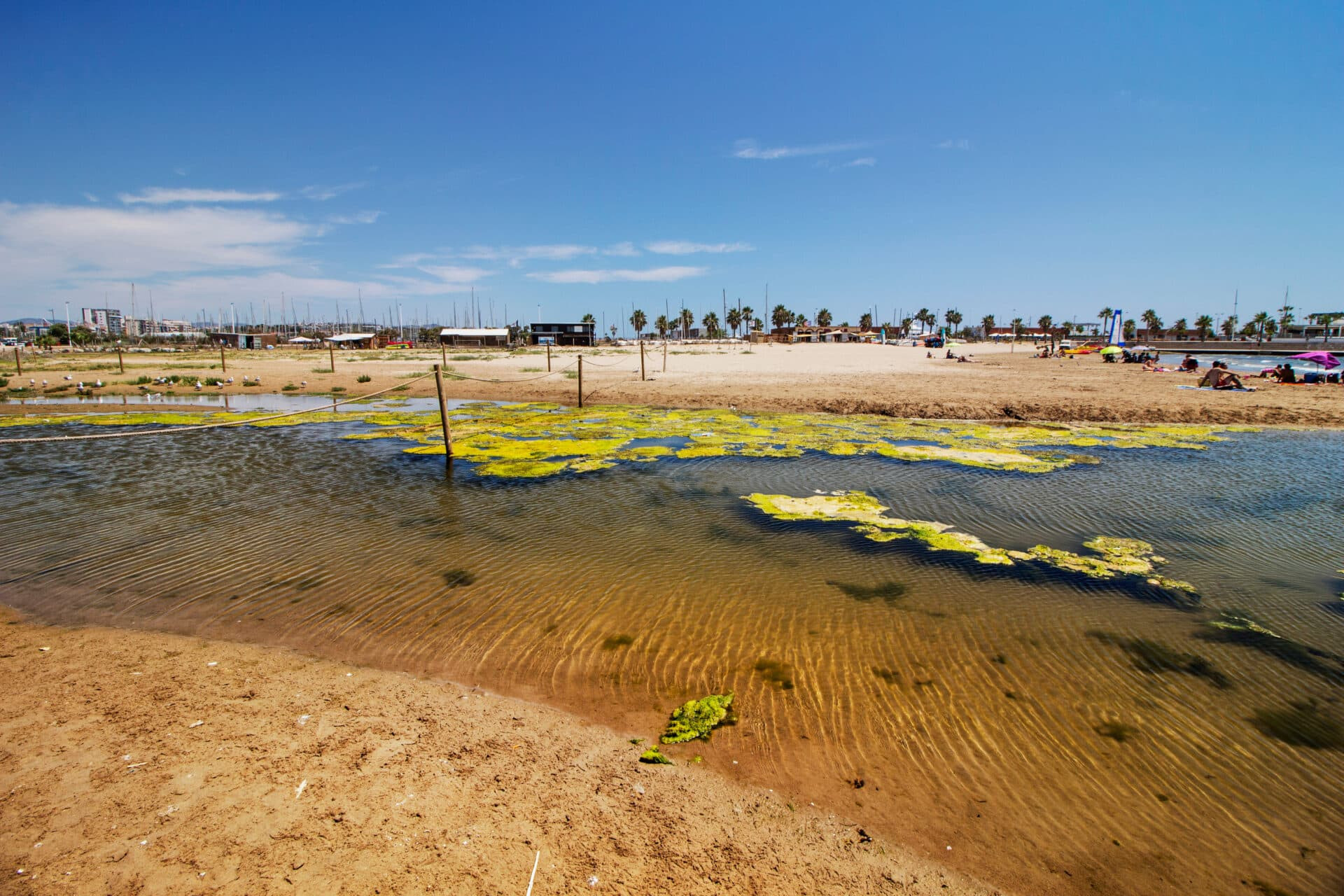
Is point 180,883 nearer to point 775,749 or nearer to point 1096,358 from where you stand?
point 775,749

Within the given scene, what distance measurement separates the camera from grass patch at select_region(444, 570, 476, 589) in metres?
6.54

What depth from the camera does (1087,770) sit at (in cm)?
378

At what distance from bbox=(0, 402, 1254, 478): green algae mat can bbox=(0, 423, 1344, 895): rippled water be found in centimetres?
167

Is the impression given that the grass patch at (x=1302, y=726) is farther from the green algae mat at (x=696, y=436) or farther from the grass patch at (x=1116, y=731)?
the green algae mat at (x=696, y=436)

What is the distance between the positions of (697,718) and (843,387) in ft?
77.2

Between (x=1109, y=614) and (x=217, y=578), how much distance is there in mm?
10080

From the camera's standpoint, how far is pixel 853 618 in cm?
581

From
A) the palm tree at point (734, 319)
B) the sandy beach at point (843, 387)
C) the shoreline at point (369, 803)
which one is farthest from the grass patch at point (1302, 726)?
the palm tree at point (734, 319)

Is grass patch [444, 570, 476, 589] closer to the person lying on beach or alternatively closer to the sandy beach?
the sandy beach

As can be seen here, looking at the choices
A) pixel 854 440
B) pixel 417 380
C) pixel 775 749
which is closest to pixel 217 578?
pixel 775 749

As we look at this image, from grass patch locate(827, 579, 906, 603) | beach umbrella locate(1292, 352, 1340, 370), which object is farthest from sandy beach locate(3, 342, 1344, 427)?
grass patch locate(827, 579, 906, 603)

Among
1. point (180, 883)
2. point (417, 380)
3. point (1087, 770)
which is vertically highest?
point (417, 380)

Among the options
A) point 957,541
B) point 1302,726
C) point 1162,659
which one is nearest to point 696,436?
point 957,541

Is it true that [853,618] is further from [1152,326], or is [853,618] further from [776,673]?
[1152,326]
